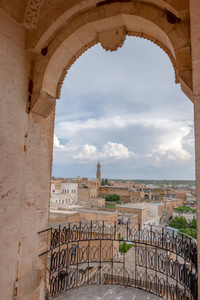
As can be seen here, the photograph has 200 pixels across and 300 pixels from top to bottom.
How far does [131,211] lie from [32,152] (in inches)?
795

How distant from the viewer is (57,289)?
4020mm

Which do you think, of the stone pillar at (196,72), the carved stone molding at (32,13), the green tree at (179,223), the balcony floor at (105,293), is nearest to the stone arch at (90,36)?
the carved stone molding at (32,13)

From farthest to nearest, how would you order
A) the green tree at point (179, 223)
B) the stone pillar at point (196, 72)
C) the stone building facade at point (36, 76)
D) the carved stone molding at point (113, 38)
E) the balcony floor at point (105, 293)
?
the green tree at point (179, 223)
the balcony floor at point (105, 293)
the carved stone molding at point (113, 38)
the stone building facade at point (36, 76)
the stone pillar at point (196, 72)

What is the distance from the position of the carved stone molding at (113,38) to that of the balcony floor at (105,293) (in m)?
4.62

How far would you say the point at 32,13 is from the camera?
136 inches

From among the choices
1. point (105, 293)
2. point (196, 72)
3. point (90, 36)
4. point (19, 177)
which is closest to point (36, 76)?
point (90, 36)

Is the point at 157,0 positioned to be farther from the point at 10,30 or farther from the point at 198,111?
the point at 10,30

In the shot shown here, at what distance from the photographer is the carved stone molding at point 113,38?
343 centimetres

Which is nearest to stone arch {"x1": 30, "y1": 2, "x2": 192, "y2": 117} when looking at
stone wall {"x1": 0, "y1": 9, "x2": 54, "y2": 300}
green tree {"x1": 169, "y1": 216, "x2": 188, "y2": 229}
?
stone wall {"x1": 0, "y1": 9, "x2": 54, "y2": 300}

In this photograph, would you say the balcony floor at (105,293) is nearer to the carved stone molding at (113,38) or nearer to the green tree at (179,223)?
the carved stone molding at (113,38)

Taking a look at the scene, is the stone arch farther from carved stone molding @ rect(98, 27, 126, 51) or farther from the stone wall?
the stone wall

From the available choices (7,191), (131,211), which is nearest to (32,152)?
(7,191)

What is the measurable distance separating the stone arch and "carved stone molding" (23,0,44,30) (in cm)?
38

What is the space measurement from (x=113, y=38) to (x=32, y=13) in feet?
4.61
